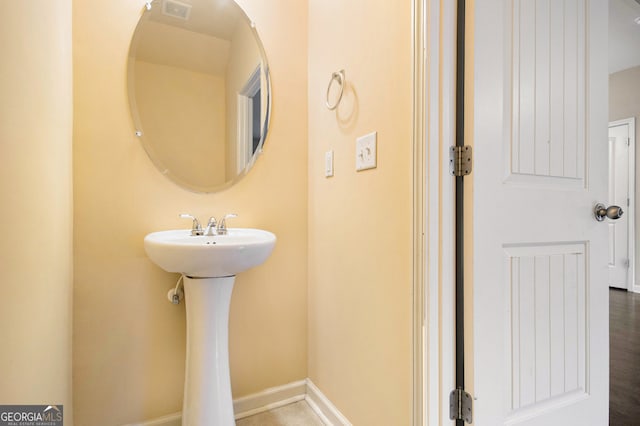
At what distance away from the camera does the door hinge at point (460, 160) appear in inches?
34.1

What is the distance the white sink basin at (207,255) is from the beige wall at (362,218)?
38cm

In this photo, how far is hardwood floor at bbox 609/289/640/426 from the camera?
1351 mm

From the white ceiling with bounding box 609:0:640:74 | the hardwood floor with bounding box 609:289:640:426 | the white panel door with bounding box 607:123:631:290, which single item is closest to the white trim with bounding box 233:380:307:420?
the hardwood floor with bounding box 609:289:640:426

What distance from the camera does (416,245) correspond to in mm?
856

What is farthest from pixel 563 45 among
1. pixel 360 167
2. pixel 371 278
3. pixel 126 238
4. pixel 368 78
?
pixel 126 238

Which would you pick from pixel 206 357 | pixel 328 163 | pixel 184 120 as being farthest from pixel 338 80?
pixel 206 357

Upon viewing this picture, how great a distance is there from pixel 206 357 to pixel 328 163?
0.93 metres

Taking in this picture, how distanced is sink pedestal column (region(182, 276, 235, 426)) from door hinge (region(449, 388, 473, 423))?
0.79 m

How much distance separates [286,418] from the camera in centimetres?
133

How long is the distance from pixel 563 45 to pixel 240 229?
4.67 ft

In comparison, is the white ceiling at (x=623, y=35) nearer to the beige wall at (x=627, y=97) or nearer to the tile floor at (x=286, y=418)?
the beige wall at (x=627, y=97)

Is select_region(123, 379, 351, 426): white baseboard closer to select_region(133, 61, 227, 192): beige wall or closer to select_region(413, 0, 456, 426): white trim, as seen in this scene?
select_region(413, 0, 456, 426): white trim

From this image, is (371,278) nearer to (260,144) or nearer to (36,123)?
(260,144)

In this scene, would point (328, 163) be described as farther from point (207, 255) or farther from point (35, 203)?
point (35, 203)
